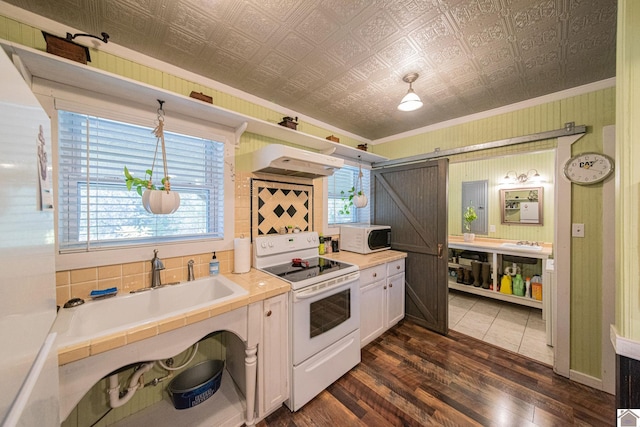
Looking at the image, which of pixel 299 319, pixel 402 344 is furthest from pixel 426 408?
pixel 299 319

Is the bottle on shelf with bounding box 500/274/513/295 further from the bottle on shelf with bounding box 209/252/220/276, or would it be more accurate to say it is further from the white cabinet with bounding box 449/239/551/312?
the bottle on shelf with bounding box 209/252/220/276

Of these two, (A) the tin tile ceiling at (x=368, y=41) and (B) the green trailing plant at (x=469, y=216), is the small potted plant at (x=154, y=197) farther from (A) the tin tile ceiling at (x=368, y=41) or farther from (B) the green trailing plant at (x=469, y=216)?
(B) the green trailing plant at (x=469, y=216)

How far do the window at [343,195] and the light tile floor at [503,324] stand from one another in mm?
1841

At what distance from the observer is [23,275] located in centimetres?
53

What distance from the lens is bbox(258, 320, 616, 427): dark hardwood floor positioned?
1549 mm

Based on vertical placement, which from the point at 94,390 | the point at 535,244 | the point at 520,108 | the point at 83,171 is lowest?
the point at 94,390

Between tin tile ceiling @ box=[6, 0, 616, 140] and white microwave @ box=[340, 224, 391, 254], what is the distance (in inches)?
56.4

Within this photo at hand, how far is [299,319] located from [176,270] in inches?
39.1

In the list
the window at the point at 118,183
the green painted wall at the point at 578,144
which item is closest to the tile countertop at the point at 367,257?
the window at the point at 118,183

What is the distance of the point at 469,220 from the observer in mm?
4125

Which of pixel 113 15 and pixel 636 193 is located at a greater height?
pixel 113 15

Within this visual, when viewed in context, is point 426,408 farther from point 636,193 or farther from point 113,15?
point 113,15

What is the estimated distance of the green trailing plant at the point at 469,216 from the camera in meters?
4.05

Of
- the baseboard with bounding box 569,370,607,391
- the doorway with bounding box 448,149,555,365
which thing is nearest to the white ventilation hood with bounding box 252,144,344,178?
the doorway with bounding box 448,149,555,365
